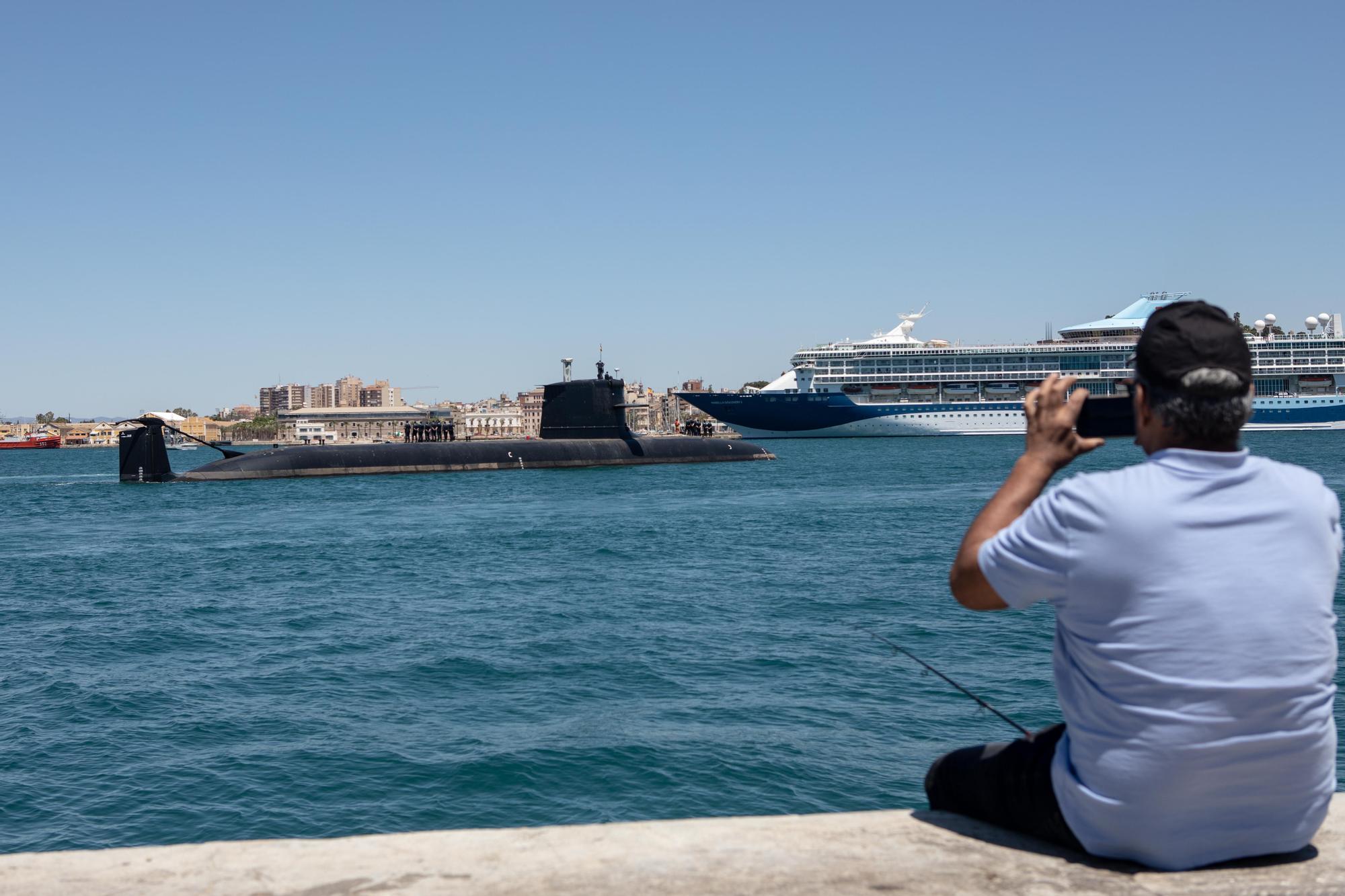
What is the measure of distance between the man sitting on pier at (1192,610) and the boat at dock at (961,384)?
89.7 m

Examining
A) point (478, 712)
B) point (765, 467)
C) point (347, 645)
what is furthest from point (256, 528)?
point (765, 467)

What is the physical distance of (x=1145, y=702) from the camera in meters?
2.76

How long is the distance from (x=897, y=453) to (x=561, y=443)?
24046mm

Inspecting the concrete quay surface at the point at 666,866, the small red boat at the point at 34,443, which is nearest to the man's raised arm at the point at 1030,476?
the concrete quay surface at the point at 666,866

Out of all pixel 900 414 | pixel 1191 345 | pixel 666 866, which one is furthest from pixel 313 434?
pixel 1191 345

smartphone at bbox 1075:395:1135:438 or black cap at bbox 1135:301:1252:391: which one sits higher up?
black cap at bbox 1135:301:1252:391

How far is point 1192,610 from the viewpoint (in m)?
2.71

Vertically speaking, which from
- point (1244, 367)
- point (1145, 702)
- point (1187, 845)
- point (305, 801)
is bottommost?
point (305, 801)

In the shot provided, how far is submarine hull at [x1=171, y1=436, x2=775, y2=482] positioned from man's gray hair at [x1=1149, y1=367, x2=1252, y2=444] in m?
56.7

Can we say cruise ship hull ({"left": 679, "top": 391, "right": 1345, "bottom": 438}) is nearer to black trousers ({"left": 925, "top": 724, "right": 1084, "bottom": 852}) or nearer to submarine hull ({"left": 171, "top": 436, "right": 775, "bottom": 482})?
submarine hull ({"left": 171, "top": 436, "right": 775, "bottom": 482})

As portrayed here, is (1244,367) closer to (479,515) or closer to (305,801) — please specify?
(305,801)

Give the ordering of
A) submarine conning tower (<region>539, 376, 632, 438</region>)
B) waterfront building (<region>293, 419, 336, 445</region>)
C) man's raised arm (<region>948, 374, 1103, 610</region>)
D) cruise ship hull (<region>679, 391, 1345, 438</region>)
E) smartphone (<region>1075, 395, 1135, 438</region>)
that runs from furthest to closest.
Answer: waterfront building (<region>293, 419, 336, 445</region>)
cruise ship hull (<region>679, 391, 1345, 438</region>)
submarine conning tower (<region>539, 376, 632, 438</region>)
smartphone (<region>1075, 395, 1135, 438</region>)
man's raised arm (<region>948, 374, 1103, 610</region>)

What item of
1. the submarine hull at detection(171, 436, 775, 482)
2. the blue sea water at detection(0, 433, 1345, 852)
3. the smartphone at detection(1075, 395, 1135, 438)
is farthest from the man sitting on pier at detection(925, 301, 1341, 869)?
the submarine hull at detection(171, 436, 775, 482)

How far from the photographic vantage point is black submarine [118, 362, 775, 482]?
57.6 metres
